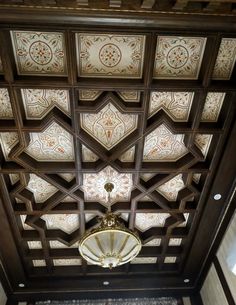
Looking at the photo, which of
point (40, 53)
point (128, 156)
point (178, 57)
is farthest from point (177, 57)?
point (128, 156)

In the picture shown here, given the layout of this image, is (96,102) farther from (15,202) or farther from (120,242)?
(15,202)

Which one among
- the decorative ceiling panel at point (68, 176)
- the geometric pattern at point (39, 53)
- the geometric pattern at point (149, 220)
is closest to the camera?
the geometric pattern at point (39, 53)

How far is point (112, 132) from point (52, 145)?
0.69m

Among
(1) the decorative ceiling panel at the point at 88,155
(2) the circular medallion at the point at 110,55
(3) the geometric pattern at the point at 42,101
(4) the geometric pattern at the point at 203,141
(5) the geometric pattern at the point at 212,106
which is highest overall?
(3) the geometric pattern at the point at 42,101

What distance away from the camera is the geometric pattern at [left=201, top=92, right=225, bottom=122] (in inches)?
123

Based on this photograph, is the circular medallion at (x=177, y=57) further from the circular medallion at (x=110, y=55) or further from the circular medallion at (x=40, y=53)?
the circular medallion at (x=40, y=53)

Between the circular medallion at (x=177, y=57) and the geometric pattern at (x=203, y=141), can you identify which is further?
the geometric pattern at (x=203, y=141)

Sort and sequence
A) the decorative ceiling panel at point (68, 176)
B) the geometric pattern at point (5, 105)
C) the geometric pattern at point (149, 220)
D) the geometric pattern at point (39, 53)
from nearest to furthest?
1. the geometric pattern at point (39, 53)
2. the geometric pattern at point (5, 105)
3. the decorative ceiling panel at point (68, 176)
4. the geometric pattern at point (149, 220)

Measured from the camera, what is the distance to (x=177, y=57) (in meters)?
2.77

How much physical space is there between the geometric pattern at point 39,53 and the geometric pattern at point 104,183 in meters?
1.41

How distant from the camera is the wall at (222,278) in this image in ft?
13.7

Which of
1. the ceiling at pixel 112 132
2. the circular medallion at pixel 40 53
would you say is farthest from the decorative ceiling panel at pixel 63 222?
the circular medallion at pixel 40 53

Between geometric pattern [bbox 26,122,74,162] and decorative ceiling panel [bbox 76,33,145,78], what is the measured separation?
0.76 m

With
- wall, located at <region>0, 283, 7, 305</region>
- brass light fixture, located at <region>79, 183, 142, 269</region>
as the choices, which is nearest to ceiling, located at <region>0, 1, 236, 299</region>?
wall, located at <region>0, 283, 7, 305</region>
